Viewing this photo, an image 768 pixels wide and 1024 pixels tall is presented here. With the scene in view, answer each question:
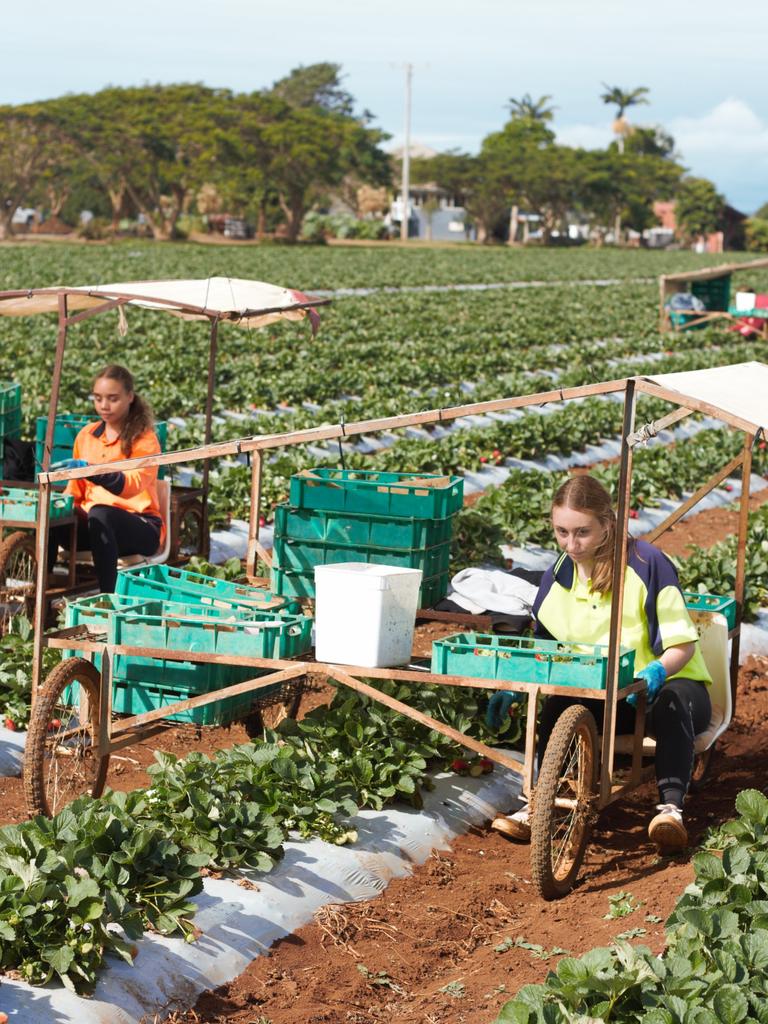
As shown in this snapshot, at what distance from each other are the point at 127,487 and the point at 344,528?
1.53m

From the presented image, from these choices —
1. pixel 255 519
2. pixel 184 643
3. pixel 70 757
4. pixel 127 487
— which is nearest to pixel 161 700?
pixel 184 643

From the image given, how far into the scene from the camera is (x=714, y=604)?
21.1 feet

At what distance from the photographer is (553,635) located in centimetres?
559

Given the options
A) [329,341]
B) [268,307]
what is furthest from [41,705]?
[329,341]

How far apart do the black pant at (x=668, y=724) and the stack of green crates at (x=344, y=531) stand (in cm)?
149

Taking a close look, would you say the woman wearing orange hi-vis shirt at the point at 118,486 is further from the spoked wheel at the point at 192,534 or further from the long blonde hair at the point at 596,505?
the long blonde hair at the point at 596,505

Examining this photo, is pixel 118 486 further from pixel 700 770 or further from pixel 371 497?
pixel 700 770

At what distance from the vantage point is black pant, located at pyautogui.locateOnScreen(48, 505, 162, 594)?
743 cm

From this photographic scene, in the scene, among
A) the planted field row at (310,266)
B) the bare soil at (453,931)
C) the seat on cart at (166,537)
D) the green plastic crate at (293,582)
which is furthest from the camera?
the planted field row at (310,266)

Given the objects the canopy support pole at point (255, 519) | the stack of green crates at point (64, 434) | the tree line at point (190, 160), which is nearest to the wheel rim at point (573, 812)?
the canopy support pole at point (255, 519)

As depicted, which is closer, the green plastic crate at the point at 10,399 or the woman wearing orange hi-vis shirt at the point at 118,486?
the woman wearing orange hi-vis shirt at the point at 118,486

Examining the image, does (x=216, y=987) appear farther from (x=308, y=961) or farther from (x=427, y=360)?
(x=427, y=360)

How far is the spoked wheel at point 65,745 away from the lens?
505 cm

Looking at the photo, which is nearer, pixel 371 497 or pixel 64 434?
pixel 371 497
